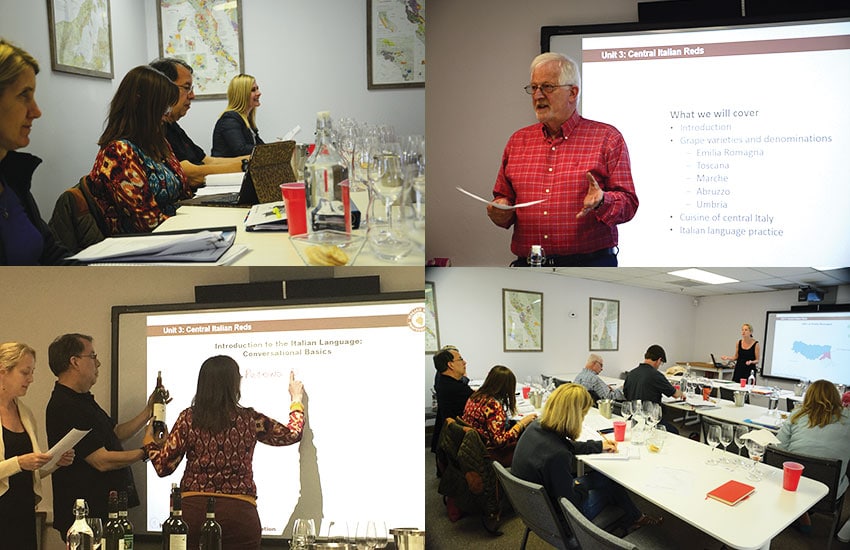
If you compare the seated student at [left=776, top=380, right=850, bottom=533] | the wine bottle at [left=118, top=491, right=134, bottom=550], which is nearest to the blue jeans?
the seated student at [left=776, top=380, right=850, bottom=533]

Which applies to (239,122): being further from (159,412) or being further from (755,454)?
(755,454)

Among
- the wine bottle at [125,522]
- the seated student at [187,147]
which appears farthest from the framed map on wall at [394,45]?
the wine bottle at [125,522]

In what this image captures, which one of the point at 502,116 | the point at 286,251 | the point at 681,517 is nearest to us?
the point at 681,517

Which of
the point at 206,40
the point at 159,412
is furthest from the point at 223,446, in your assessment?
the point at 206,40

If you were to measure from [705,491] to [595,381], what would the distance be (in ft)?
1.28

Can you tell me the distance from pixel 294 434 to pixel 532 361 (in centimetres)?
78

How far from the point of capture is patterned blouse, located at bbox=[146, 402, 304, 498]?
202 cm

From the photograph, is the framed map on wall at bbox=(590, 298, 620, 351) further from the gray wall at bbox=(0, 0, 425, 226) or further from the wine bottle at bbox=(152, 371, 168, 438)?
the wine bottle at bbox=(152, 371, 168, 438)

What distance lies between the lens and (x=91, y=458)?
2043mm

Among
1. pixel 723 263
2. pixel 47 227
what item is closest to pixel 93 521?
pixel 47 227

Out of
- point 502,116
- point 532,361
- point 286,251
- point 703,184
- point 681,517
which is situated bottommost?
point 681,517

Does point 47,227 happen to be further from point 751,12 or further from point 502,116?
point 751,12

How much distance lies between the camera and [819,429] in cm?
172

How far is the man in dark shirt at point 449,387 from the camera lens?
191 cm
